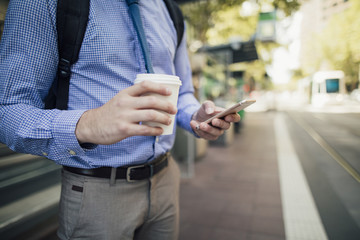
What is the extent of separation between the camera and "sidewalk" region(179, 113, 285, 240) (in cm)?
259

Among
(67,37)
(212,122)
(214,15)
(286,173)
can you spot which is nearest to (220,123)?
(212,122)

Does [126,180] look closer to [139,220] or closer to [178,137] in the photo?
[139,220]

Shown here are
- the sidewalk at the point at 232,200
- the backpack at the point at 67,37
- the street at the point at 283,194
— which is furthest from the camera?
the sidewalk at the point at 232,200

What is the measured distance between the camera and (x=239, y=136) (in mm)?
8719

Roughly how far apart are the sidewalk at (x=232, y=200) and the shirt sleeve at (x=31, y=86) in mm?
2246

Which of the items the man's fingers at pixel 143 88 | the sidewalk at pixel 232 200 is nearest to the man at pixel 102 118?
the man's fingers at pixel 143 88

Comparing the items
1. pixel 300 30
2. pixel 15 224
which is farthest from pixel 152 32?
pixel 15 224

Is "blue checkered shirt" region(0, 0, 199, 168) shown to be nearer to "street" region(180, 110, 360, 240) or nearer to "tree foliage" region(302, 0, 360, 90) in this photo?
"tree foliage" region(302, 0, 360, 90)

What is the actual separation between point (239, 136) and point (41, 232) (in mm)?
7580

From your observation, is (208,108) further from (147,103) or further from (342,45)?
(342,45)

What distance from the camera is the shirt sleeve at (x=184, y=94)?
1.27m

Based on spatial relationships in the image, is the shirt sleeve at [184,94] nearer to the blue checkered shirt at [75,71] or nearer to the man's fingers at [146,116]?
the blue checkered shirt at [75,71]

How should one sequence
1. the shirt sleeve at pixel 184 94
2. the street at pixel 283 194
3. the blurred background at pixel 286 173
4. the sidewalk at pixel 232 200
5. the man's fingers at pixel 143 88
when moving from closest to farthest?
the man's fingers at pixel 143 88, the shirt sleeve at pixel 184 94, the blurred background at pixel 286 173, the street at pixel 283 194, the sidewalk at pixel 232 200

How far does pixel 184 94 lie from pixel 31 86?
2.81ft
